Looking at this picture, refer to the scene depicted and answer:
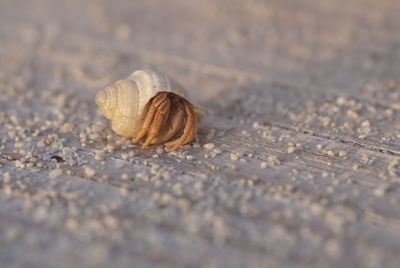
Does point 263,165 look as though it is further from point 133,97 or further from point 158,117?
point 133,97

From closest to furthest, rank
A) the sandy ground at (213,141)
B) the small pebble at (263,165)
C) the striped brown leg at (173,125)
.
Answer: the sandy ground at (213,141) < the small pebble at (263,165) < the striped brown leg at (173,125)

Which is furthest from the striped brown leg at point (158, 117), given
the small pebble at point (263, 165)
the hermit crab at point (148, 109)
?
the small pebble at point (263, 165)

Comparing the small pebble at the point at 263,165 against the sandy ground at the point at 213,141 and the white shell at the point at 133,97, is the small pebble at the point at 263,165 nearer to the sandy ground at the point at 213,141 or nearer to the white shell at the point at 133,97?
the sandy ground at the point at 213,141

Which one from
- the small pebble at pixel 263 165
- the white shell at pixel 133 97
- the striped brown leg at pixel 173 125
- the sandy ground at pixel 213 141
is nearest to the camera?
the sandy ground at pixel 213 141

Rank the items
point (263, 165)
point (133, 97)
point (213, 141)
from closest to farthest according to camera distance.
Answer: point (263, 165) → point (133, 97) → point (213, 141)

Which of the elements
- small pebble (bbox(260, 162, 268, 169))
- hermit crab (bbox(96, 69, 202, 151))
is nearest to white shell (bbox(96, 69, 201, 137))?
hermit crab (bbox(96, 69, 202, 151))

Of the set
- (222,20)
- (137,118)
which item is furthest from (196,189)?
(222,20)

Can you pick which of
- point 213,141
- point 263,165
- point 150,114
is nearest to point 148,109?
point 150,114

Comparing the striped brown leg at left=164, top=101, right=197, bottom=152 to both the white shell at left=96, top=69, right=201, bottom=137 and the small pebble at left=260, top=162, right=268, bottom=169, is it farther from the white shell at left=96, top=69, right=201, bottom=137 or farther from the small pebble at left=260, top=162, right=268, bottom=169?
the small pebble at left=260, top=162, right=268, bottom=169
